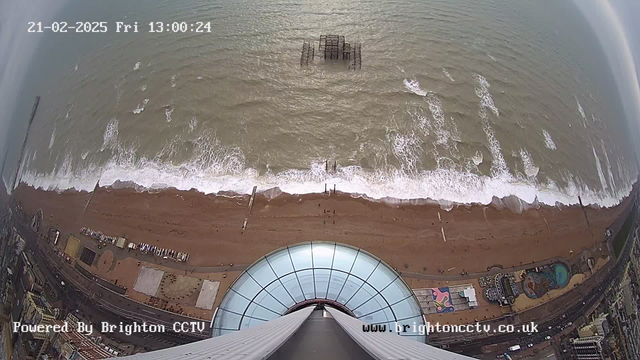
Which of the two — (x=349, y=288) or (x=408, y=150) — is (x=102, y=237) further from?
(x=408, y=150)

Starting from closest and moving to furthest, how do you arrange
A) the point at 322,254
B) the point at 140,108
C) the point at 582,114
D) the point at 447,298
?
1. the point at 322,254
2. the point at 447,298
3. the point at 140,108
4. the point at 582,114

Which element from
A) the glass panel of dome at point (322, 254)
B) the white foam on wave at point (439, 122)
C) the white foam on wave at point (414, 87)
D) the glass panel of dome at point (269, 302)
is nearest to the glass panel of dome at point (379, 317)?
the glass panel of dome at point (322, 254)

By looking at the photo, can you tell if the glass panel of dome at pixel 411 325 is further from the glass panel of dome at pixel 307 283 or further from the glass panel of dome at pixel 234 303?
the glass panel of dome at pixel 234 303

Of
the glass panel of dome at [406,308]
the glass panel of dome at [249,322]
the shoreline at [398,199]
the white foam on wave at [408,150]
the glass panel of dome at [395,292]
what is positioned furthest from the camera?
the white foam on wave at [408,150]

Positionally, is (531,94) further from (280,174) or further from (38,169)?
(38,169)

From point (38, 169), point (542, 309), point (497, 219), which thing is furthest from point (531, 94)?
point (38, 169)

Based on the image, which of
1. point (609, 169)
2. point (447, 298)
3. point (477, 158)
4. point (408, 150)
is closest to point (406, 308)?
point (447, 298)
